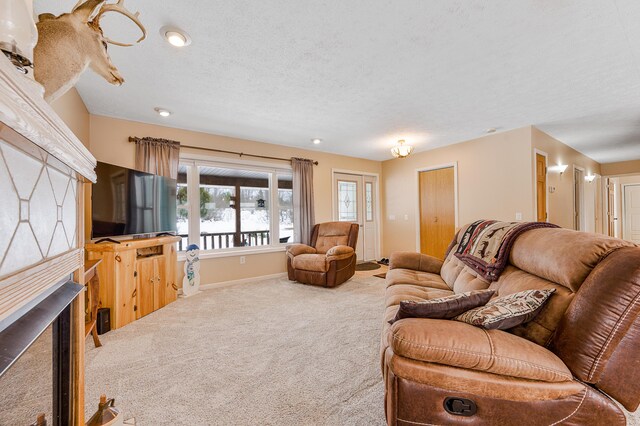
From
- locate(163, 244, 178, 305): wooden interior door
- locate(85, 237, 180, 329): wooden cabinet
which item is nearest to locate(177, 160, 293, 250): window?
locate(163, 244, 178, 305): wooden interior door

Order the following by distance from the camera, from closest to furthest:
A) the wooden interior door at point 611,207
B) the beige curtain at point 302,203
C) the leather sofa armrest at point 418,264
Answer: the leather sofa armrest at point 418,264
the beige curtain at point 302,203
the wooden interior door at point 611,207

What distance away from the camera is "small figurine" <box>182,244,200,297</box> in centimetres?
370

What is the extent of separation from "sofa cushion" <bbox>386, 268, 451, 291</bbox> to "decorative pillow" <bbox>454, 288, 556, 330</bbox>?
122cm

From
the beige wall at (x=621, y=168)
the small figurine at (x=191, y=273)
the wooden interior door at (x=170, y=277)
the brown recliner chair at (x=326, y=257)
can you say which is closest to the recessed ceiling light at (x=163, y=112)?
the wooden interior door at (x=170, y=277)

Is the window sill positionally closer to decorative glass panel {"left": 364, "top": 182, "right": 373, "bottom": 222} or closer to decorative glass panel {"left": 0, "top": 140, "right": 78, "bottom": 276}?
decorative glass panel {"left": 364, "top": 182, "right": 373, "bottom": 222}

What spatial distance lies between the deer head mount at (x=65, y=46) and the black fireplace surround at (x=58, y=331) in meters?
0.61

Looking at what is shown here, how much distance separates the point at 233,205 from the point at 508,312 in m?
4.28

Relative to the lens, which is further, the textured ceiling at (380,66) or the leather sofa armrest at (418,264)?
the leather sofa armrest at (418,264)

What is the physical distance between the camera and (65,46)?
32.1 inches

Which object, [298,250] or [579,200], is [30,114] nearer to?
[298,250]

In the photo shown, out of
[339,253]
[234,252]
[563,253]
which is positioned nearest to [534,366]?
[563,253]

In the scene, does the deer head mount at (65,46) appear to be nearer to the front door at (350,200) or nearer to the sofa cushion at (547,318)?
the sofa cushion at (547,318)

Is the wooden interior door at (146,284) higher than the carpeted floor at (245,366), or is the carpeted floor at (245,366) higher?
the wooden interior door at (146,284)

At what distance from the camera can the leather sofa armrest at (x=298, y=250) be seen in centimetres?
440
